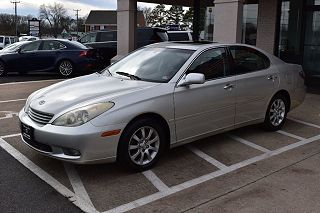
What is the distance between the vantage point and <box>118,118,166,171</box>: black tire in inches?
179

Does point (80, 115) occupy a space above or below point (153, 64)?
below

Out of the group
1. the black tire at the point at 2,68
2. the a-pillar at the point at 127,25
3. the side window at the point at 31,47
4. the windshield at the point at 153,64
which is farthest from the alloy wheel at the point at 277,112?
the black tire at the point at 2,68

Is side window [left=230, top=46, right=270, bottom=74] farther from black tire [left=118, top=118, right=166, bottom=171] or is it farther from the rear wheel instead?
the rear wheel

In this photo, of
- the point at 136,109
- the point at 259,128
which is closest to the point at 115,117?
the point at 136,109

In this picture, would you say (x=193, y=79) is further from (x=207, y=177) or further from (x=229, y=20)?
(x=229, y=20)

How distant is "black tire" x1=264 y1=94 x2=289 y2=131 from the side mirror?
6.39 feet

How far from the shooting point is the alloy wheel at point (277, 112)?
662 cm

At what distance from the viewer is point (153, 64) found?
560cm

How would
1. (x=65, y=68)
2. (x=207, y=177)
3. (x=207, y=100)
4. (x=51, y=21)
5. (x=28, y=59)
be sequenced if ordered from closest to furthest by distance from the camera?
(x=207, y=177) < (x=207, y=100) < (x=65, y=68) < (x=28, y=59) < (x=51, y=21)

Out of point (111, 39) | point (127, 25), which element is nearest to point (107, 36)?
point (111, 39)

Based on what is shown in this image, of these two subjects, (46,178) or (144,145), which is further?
(144,145)

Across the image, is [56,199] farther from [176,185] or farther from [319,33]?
[319,33]

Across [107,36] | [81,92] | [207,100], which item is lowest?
[207,100]

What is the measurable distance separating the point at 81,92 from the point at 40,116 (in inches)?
22.2
